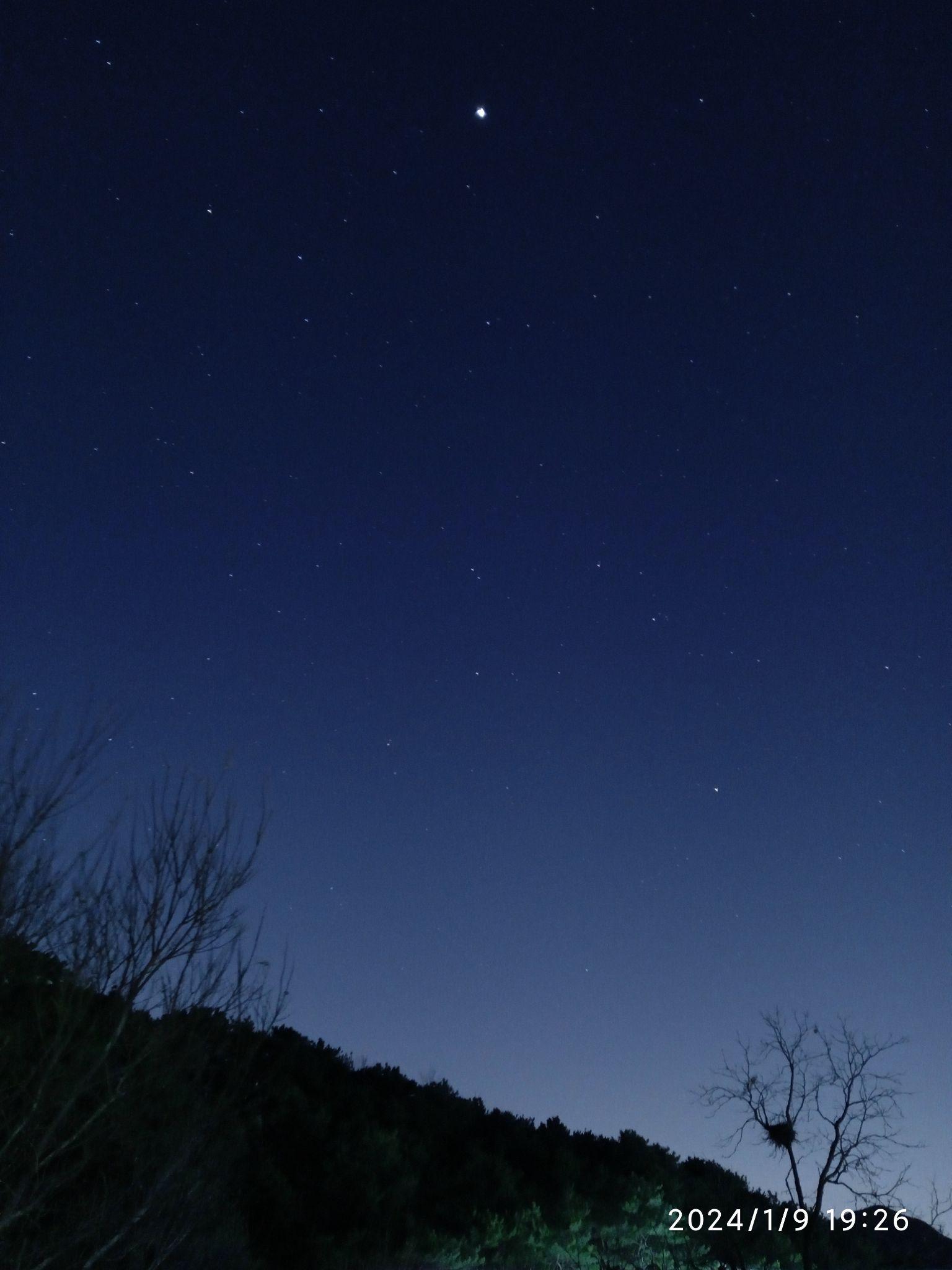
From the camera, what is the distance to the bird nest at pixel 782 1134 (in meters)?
17.1

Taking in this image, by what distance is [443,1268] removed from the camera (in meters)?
13.9

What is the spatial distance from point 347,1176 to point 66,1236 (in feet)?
20.1

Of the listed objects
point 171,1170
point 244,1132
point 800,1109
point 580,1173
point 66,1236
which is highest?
point 800,1109

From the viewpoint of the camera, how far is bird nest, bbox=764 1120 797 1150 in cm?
1712

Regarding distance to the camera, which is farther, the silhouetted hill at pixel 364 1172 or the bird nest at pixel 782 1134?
the bird nest at pixel 782 1134

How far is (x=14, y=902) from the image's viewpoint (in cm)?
815

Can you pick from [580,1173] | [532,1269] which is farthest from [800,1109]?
[532,1269]

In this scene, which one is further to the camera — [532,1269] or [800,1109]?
[800,1109]

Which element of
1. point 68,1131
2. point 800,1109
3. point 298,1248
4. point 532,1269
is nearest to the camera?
point 68,1131

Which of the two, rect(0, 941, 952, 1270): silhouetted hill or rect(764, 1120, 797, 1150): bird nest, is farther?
rect(764, 1120, 797, 1150): bird nest

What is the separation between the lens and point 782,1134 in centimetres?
1719

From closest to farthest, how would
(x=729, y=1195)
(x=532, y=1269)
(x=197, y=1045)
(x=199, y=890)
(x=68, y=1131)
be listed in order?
(x=199, y=890), (x=68, y=1131), (x=197, y=1045), (x=532, y=1269), (x=729, y=1195)

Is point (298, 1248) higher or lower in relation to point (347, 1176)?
lower

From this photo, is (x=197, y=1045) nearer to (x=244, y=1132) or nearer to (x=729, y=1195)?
(x=244, y=1132)
